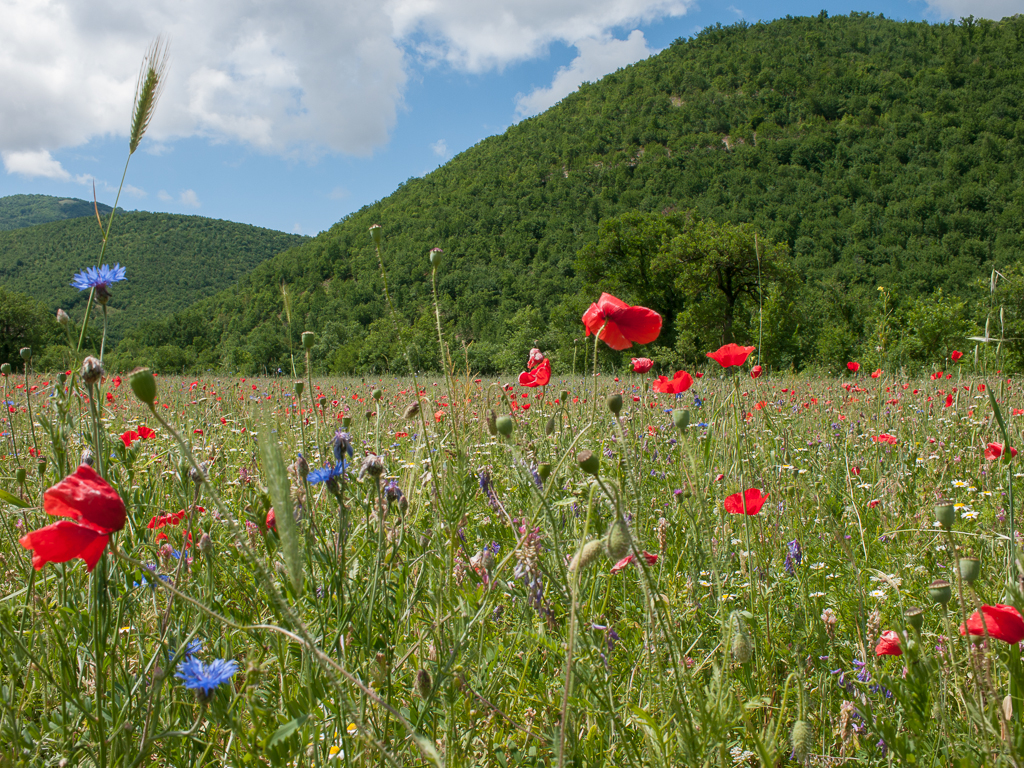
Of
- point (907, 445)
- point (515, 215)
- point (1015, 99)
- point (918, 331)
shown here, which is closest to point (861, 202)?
point (1015, 99)

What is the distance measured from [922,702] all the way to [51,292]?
224 feet

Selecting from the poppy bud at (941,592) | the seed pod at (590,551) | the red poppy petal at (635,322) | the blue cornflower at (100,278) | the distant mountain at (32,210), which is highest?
the distant mountain at (32,210)

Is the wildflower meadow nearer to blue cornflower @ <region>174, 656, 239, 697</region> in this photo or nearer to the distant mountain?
blue cornflower @ <region>174, 656, 239, 697</region>

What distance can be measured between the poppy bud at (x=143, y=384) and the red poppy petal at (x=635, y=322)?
94 cm

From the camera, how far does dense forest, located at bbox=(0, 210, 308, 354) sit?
57.8 meters

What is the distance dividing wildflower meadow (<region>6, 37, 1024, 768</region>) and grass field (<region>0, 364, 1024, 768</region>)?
1cm

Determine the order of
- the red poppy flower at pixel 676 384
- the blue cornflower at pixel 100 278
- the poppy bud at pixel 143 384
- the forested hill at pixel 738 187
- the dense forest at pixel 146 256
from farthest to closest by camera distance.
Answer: the dense forest at pixel 146 256 → the forested hill at pixel 738 187 → the red poppy flower at pixel 676 384 → the blue cornflower at pixel 100 278 → the poppy bud at pixel 143 384

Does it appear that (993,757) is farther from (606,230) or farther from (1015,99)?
(1015,99)

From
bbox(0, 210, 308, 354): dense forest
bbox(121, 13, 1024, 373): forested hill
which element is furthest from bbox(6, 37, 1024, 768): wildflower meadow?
bbox(0, 210, 308, 354): dense forest

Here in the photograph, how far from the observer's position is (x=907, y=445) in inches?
110

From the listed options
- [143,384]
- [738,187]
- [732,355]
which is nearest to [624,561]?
[143,384]

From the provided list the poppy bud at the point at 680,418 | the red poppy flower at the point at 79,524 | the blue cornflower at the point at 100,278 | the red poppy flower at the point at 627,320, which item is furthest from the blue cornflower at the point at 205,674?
the red poppy flower at the point at 627,320

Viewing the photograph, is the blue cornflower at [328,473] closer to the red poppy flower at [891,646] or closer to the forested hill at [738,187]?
the red poppy flower at [891,646]

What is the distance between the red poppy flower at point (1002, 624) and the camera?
2.44 feet
